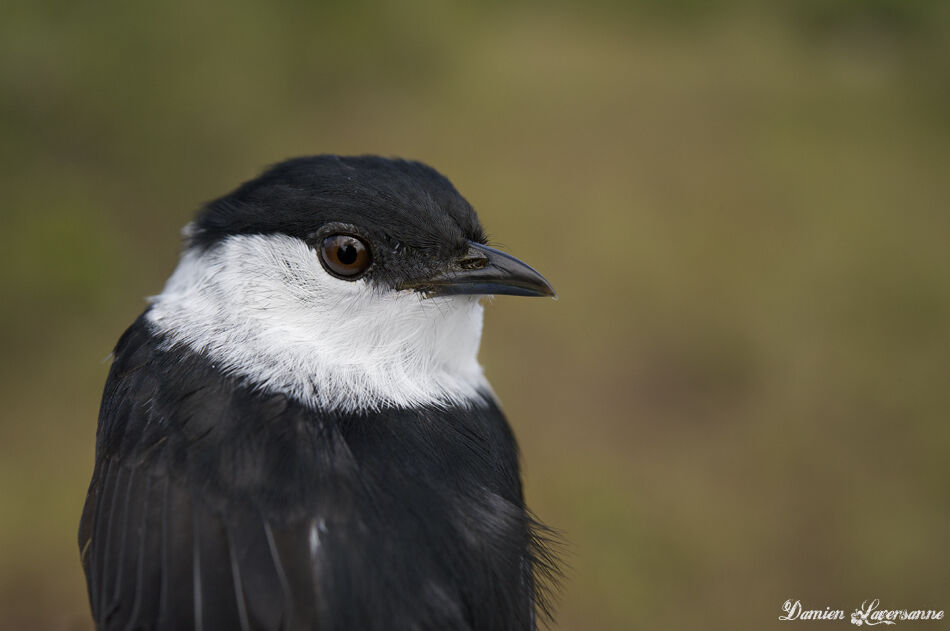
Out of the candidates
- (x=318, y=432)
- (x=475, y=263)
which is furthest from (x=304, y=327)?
(x=475, y=263)

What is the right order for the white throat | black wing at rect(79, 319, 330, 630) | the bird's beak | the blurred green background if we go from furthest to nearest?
1. the blurred green background
2. the bird's beak
3. the white throat
4. black wing at rect(79, 319, 330, 630)

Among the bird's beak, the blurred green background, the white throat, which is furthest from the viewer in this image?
the blurred green background

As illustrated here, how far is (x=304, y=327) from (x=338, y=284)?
0.48ft

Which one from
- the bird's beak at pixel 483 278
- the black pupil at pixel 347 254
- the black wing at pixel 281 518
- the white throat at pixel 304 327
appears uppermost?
the black pupil at pixel 347 254

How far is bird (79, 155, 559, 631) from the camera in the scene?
5.97ft

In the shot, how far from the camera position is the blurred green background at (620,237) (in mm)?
4906

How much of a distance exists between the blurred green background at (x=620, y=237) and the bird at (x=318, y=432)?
8.58 ft

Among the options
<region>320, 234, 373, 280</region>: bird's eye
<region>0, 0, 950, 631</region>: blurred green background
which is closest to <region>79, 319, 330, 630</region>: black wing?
<region>320, 234, 373, 280</region>: bird's eye

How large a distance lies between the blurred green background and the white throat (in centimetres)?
267

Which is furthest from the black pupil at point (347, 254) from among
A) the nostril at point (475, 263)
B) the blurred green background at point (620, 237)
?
the blurred green background at point (620, 237)

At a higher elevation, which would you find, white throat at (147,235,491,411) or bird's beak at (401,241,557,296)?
bird's beak at (401,241,557,296)

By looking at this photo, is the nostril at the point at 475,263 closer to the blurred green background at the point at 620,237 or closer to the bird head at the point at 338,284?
the bird head at the point at 338,284

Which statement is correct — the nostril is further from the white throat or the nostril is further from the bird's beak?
the white throat

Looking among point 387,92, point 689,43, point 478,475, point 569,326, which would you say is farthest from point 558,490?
point 689,43
